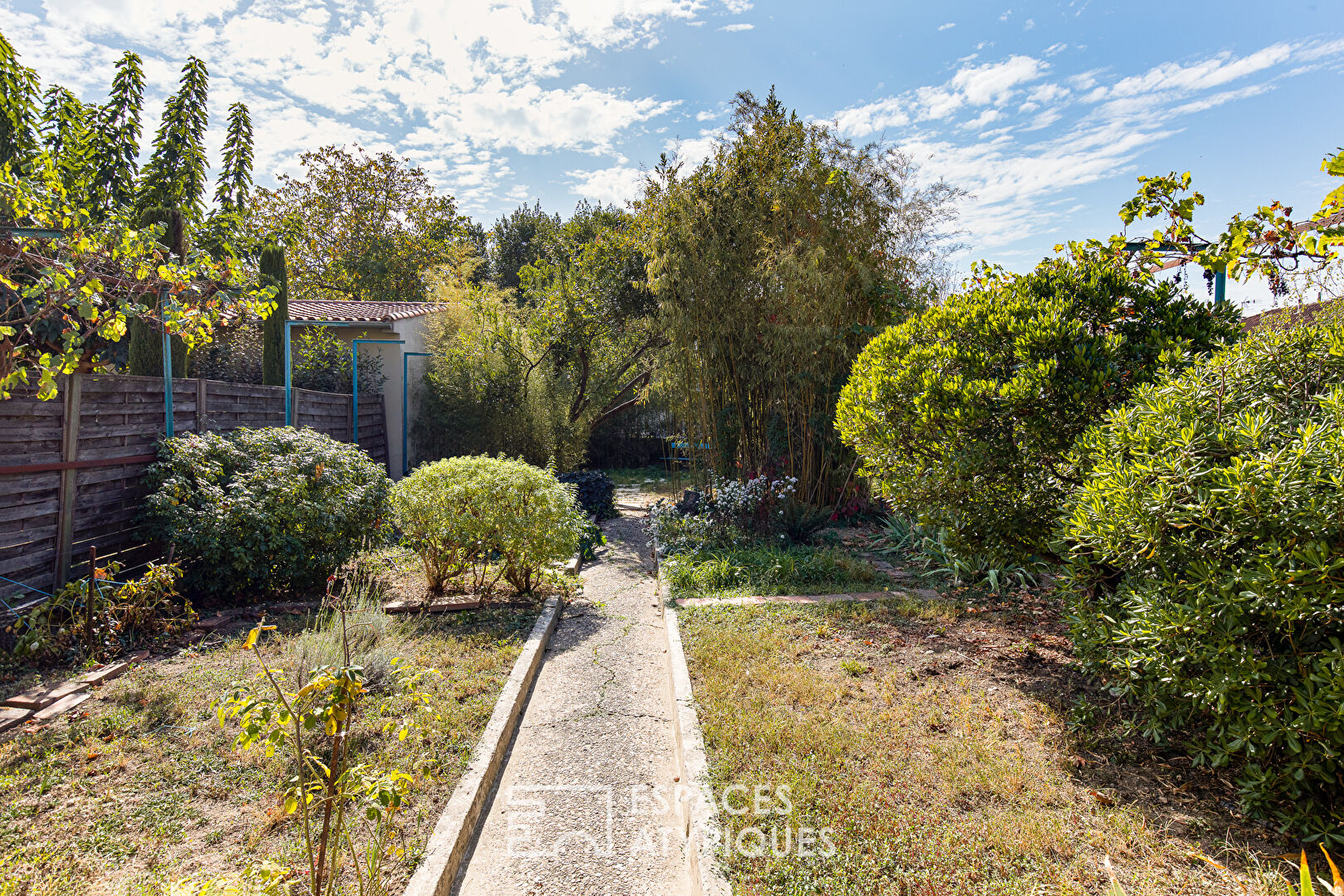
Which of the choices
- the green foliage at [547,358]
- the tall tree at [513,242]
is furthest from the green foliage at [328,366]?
the tall tree at [513,242]

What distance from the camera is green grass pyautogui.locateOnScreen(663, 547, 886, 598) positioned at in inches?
244

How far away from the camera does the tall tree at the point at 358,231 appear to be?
2336 centimetres

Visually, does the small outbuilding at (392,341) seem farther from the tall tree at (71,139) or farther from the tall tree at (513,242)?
the tall tree at (513,242)

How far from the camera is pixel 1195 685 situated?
8.00 ft

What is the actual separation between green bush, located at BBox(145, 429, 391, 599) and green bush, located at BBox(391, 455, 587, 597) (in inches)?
19.5

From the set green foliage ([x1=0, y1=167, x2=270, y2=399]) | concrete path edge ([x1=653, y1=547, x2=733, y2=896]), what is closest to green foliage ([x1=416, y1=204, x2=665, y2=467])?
green foliage ([x1=0, y1=167, x2=270, y2=399])

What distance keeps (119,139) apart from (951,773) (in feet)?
35.8

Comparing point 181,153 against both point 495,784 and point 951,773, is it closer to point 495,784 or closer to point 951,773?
point 495,784

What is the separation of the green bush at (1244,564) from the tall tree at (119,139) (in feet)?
33.8

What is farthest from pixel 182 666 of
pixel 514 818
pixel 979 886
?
pixel 979 886

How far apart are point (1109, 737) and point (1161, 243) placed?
2.87 m

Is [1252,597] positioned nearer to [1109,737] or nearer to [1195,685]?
[1195,685]

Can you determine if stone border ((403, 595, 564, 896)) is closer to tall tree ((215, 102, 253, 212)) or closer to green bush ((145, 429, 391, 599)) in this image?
green bush ((145, 429, 391, 599))

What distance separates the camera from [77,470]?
473 cm
